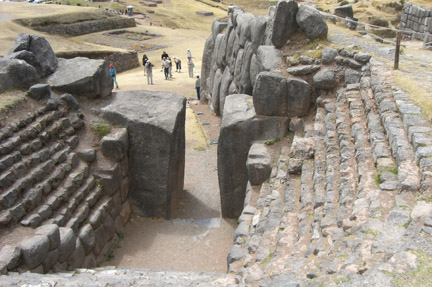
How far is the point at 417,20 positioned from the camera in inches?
921

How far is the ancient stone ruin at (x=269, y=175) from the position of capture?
5.78 m

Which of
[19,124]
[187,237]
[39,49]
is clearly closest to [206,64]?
[39,49]

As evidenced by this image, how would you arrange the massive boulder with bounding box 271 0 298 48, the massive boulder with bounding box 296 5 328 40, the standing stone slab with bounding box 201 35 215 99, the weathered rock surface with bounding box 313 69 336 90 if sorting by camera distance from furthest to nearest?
1. the standing stone slab with bounding box 201 35 215 99
2. the massive boulder with bounding box 271 0 298 48
3. the massive boulder with bounding box 296 5 328 40
4. the weathered rock surface with bounding box 313 69 336 90

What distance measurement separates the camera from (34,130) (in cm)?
1024

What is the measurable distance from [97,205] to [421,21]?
19694 millimetres

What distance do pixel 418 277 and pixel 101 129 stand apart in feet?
29.3

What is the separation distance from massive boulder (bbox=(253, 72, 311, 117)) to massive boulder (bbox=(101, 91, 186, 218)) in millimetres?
2223

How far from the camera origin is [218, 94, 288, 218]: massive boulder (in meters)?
11.4

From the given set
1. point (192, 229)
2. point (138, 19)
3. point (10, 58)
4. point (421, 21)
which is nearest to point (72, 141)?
point (10, 58)

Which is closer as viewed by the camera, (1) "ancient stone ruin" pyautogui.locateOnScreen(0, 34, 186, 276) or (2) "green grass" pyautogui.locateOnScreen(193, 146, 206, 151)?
(1) "ancient stone ruin" pyautogui.locateOnScreen(0, 34, 186, 276)

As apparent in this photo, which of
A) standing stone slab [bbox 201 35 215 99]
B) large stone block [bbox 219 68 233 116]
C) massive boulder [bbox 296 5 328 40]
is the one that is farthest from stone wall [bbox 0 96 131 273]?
standing stone slab [bbox 201 35 215 99]

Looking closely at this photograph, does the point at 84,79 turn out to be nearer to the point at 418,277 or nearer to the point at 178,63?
the point at 418,277

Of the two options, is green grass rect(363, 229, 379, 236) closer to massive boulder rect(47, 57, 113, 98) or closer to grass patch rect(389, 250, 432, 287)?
grass patch rect(389, 250, 432, 287)

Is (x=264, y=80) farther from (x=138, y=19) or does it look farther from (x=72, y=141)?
(x=138, y=19)
